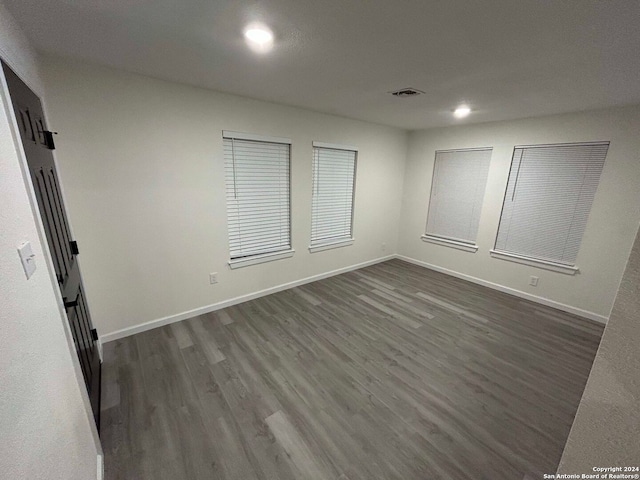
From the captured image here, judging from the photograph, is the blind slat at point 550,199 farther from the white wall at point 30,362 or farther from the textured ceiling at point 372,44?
the white wall at point 30,362

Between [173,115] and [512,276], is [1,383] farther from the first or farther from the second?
[512,276]

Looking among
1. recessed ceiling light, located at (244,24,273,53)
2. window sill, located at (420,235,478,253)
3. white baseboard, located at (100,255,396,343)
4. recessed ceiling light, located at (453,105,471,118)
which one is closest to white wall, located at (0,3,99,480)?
recessed ceiling light, located at (244,24,273,53)

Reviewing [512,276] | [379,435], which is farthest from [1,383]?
[512,276]

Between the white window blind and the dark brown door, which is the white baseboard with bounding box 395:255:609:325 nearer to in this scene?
the white window blind

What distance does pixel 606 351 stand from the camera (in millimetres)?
651

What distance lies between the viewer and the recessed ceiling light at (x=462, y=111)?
289cm

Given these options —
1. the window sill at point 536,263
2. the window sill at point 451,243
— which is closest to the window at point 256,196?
the window sill at point 451,243

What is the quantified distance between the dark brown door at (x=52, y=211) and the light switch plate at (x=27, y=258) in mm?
465

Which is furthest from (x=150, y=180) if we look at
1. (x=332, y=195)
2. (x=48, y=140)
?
(x=332, y=195)

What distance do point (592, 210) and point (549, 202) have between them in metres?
0.40

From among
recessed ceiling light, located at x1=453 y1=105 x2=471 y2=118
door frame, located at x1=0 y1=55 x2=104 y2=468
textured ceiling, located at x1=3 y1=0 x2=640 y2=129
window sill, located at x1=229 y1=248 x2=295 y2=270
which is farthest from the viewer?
window sill, located at x1=229 y1=248 x2=295 y2=270

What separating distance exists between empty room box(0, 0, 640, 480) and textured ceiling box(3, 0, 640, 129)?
2 centimetres

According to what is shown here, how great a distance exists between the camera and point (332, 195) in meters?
3.95

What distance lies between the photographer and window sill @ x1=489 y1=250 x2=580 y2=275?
3.19 metres
